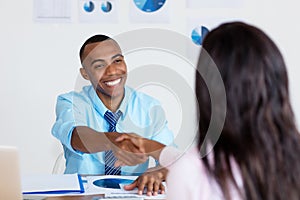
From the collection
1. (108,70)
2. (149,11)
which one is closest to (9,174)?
(108,70)

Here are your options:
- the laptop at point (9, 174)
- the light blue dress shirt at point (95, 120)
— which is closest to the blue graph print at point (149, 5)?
the light blue dress shirt at point (95, 120)

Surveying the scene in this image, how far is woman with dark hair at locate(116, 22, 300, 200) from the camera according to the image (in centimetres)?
90

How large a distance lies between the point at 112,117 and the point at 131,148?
0.34 metres

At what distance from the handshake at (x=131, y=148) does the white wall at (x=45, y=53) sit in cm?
92

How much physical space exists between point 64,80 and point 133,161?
1011mm

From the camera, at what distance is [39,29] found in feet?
8.98

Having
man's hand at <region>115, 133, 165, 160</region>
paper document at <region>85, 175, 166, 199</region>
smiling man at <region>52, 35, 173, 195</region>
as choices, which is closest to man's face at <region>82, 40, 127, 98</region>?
smiling man at <region>52, 35, 173, 195</region>

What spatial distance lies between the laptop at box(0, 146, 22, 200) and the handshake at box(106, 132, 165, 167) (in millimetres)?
531

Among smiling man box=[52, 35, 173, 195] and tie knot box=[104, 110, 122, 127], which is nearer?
smiling man box=[52, 35, 173, 195]

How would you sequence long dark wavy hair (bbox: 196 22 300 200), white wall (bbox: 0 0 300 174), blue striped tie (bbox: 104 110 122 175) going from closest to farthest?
long dark wavy hair (bbox: 196 22 300 200) → blue striped tie (bbox: 104 110 122 175) → white wall (bbox: 0 0 300 174)

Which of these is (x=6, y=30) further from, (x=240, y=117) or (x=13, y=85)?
(x=240, y=117)

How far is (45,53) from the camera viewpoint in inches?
108

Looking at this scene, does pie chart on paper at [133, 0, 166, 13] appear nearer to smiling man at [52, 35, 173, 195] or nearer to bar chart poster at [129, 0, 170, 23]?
bar chart poster at [129, 0, 170, 23]

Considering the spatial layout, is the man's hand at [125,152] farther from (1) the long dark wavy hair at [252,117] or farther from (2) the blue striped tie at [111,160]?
(1) the long dark wavy hair at [252,117]
